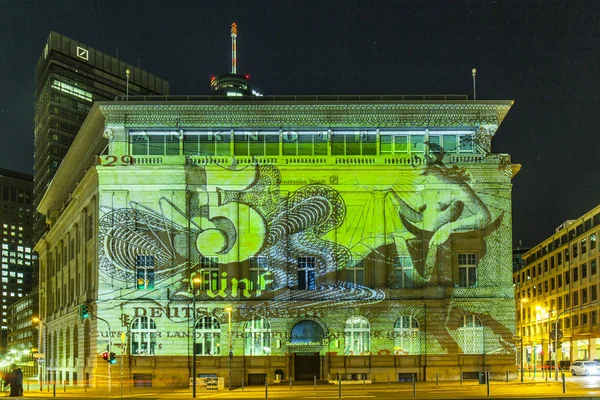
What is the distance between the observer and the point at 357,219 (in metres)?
78.4

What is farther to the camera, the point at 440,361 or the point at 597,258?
the point at 597,258

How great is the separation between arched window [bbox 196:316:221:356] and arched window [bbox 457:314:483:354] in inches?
860

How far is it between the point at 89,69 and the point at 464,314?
451 ft

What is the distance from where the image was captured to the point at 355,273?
78.2 m

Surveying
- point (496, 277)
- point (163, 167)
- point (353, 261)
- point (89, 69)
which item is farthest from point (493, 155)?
point (89, 69)

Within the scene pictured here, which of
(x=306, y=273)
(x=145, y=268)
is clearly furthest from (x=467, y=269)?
(x=145, y=268)

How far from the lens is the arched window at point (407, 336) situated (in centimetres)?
7606

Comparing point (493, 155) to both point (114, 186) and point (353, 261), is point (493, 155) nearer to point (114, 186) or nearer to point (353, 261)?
point (353, 261)

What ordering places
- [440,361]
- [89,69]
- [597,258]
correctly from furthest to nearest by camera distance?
[89,69]
[597,258]
[440,361]

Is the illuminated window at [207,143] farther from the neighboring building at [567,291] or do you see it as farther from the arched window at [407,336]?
the neighboring building at [567,291]

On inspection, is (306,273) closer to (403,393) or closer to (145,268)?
(145,268)

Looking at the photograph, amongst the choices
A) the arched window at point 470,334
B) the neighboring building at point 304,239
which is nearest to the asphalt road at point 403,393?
the neighboring building at point 304,239

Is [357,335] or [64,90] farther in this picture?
[64,90]

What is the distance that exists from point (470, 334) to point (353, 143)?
20.8m
